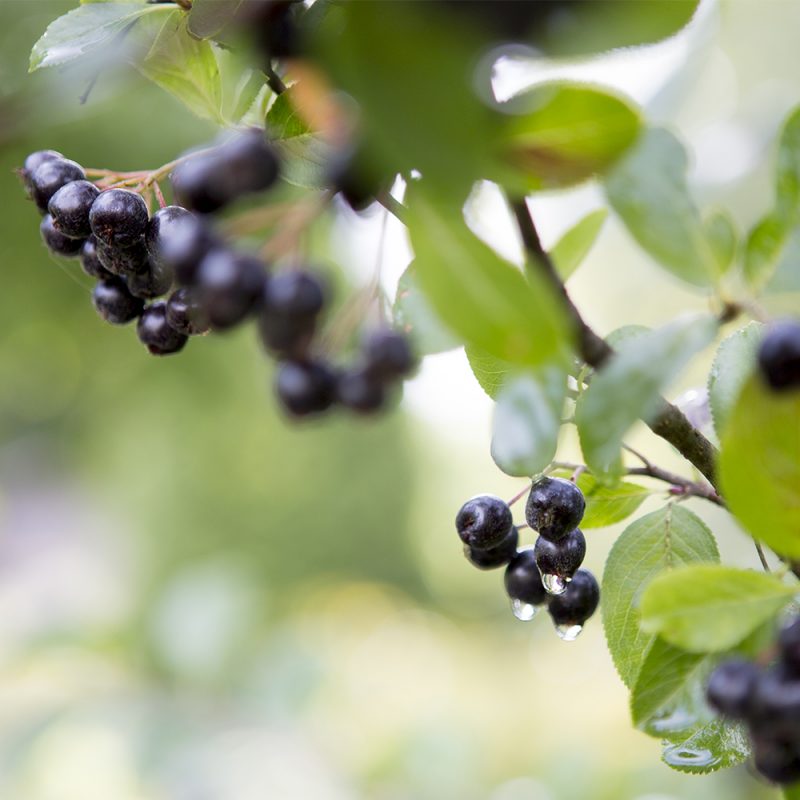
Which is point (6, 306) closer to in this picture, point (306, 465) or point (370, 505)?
point (306, 465)

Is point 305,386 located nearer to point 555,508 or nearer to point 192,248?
point 192,248

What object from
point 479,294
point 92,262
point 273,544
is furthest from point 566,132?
point 273,544

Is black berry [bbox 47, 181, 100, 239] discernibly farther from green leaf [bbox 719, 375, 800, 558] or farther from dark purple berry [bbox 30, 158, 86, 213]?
green leaf [bbox 719, 375, 800, 558]

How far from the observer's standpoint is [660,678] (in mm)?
356

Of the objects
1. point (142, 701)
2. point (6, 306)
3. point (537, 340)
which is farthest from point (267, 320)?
point (6, 306)

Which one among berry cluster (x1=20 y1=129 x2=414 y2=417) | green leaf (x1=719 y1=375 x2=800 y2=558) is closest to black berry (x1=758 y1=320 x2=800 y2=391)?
green leaf (x1=719 y1=375 x2=800 y2=558)

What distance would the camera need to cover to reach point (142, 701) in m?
1.99

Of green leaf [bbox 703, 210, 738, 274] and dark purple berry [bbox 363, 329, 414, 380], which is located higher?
dark purple berry [bbox 363, 329, 414, 380]

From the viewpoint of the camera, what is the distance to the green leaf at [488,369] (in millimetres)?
396

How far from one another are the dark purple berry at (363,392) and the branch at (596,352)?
63 mm

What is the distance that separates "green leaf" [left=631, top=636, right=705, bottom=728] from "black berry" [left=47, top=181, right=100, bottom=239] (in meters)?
0.32

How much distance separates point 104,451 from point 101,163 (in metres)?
2.23

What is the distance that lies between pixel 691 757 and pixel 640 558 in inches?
3.7

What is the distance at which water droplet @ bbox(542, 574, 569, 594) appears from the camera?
451mm
